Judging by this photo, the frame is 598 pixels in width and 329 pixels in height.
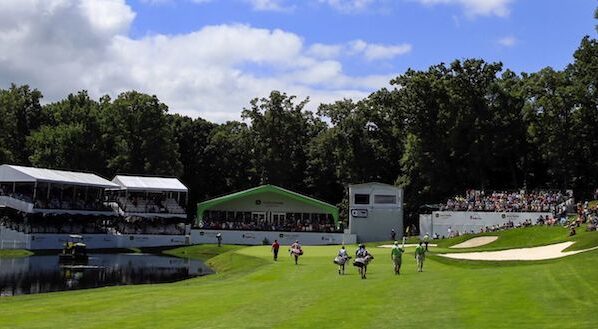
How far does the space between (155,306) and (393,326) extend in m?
10.1

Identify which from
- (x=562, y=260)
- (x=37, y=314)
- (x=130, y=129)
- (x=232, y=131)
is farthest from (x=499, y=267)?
(x=232, y=131)

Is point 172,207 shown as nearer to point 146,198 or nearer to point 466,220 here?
point 146,198

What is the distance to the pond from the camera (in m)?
36.9

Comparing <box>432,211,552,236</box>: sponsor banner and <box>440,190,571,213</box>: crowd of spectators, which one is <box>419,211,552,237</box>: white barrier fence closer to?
<box>432,211,552,236</box>: sponsor banner

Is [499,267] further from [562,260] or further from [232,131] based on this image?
[232,131]

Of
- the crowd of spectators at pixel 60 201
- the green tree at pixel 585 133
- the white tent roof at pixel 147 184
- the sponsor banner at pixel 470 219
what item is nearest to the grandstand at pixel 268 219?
the white tent roof at pixel 147 184

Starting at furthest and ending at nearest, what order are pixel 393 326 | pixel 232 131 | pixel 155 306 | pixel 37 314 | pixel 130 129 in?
pixel 232 131
pixel 130 129
pixel 155 306
pixel 37 314
pixel 393 326

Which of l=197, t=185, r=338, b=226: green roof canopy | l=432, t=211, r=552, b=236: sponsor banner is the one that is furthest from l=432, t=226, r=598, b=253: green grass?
l=197, t=185, r=338, b=226: green roof canopy

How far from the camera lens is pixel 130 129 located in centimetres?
9488

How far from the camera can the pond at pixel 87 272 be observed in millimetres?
36875

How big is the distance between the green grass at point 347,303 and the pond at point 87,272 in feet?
16.4

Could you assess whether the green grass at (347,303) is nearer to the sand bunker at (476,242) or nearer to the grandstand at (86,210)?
the sand bunker at (476,242)

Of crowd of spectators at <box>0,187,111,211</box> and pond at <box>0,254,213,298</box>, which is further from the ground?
crowd of spectators at <box>0,187,111,211</box>

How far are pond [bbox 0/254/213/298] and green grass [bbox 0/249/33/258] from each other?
2.52 m
